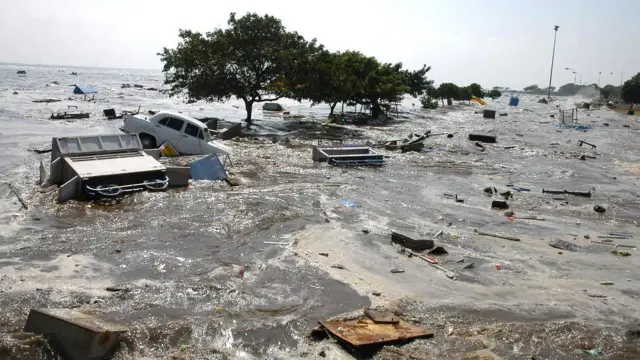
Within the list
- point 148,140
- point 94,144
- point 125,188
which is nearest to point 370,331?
point 125,188

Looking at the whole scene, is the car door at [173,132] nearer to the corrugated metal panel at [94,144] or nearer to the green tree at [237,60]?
the corrugated metal panel at [94,144]

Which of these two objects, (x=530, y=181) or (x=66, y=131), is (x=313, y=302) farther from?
(x=66, y=131)

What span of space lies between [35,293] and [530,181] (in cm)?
1635

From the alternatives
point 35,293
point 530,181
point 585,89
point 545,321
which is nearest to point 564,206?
point 530,181

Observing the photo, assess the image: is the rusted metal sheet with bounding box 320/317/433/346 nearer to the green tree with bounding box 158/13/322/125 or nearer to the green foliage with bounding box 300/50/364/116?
the green tree with bounding box 158/13/322/125

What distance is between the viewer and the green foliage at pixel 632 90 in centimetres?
6244

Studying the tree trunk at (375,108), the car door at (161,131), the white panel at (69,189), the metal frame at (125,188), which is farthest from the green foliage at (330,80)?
the white panel at (69,189)

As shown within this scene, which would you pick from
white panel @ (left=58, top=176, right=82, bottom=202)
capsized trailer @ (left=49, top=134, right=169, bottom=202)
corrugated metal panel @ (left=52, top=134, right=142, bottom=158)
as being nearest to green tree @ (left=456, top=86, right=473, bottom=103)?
corrugated metal panel @ (left=52, top=134, right=142, bottom=158)

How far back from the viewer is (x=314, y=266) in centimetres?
886

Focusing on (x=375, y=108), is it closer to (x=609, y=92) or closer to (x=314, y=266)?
(x=314, y=266)

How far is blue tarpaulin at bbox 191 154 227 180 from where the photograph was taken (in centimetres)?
1466

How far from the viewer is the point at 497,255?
10.1 m

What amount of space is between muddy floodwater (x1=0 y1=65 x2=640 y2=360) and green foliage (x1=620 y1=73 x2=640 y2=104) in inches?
2127

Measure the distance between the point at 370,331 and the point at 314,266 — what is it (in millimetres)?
2497
